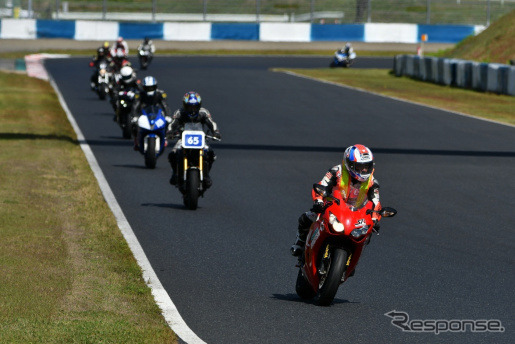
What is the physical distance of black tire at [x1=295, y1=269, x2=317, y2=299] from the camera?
28.7 feet

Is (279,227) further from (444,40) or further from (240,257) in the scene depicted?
(444,40)

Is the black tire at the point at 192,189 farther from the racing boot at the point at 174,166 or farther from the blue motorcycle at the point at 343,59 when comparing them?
the blue motorcycle at the point at 343,59

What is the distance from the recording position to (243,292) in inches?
361

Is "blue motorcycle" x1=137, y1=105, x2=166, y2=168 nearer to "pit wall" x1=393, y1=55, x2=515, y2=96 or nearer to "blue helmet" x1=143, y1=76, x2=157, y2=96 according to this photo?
"blue helmet" x1=143, y1=76, x2=157, y2=96

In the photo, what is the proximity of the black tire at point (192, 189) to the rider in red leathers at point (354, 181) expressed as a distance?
18.3 ft

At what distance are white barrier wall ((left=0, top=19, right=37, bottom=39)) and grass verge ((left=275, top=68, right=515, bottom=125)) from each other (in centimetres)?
1680

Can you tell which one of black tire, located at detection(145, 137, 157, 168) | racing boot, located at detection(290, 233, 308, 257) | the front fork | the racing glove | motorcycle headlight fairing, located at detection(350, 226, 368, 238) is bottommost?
black tire, located at detection(145, 137, 157, 168)

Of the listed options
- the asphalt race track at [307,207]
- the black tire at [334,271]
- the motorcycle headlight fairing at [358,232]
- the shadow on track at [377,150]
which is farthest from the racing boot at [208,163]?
the shadow on track at [377,150]

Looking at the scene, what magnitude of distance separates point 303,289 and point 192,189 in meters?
5.46

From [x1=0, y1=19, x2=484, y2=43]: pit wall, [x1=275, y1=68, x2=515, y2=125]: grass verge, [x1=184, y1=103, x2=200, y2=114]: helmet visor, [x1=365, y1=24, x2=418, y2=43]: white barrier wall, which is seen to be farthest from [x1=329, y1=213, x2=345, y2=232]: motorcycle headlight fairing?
[x1=365, y1=24, x2=418, y2=43]: white barrier wall

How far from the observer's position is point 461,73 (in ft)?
124

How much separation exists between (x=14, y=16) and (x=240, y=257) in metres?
49.8

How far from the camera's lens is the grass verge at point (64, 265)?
7547 mm

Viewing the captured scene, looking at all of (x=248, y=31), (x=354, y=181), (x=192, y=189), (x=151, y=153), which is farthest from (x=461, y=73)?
(x=354, y=181)
